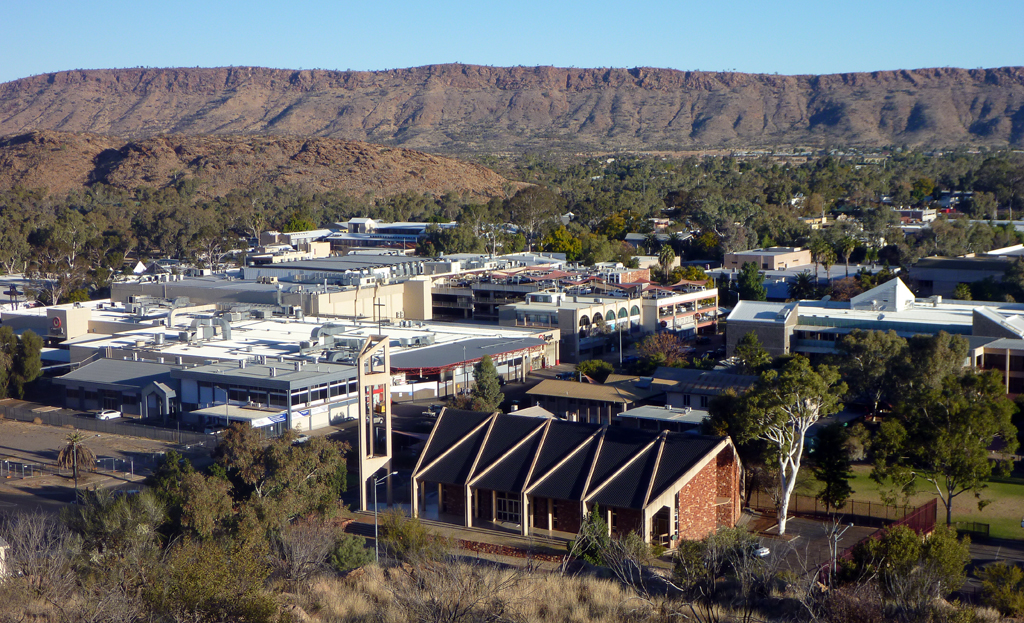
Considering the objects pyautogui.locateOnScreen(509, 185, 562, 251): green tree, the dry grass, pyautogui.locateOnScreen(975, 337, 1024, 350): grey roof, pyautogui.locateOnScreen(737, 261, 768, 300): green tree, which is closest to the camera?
the dry grass

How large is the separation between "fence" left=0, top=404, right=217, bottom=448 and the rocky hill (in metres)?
95.8

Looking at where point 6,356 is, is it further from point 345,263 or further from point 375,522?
point 345,263

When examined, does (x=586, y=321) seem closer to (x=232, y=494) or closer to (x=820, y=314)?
(x=820, y=314)

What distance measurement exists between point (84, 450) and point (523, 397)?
1630 centimetres

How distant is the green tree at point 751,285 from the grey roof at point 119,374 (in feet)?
110

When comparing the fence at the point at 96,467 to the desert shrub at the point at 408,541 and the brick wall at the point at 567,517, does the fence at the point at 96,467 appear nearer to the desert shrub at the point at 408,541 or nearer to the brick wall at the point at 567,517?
the desert shrub at the point at 408,541

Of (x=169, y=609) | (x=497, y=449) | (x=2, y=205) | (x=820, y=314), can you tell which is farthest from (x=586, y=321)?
(x=2, y=205)

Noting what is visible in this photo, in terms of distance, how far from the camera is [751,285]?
6216 centimetres

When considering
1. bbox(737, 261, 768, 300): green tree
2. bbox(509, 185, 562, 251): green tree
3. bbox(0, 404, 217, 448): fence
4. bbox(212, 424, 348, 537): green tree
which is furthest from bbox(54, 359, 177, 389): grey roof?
bbox(509, 185, 562, 251): green tree

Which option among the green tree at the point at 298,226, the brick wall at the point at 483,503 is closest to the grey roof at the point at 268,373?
the brick wall at the point at 483,503

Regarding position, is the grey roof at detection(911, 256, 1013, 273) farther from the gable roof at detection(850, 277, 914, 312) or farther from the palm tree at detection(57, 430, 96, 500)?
the palm tree at detection(57, 430, 96, 500)

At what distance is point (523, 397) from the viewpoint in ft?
138

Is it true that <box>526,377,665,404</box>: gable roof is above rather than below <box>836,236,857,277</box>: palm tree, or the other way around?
below

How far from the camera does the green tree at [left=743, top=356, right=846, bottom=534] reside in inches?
1030
